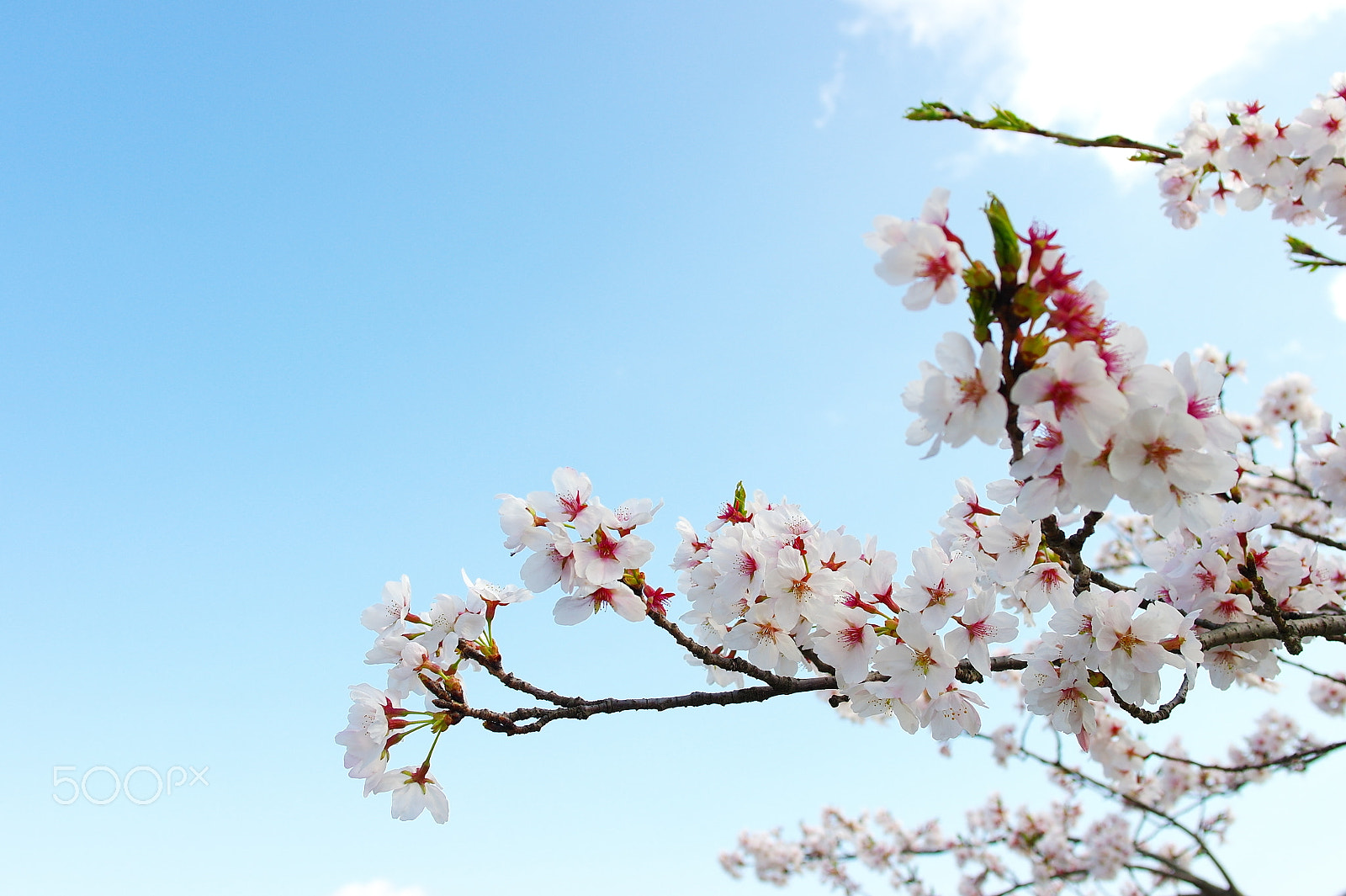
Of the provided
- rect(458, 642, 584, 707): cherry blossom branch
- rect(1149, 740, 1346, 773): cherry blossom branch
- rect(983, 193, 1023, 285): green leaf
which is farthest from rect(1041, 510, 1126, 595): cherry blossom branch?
rect(1149, 740, 1346, 773): cherry blossom branch

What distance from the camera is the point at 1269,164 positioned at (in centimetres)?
418

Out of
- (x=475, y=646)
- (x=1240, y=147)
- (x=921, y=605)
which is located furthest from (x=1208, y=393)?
(x=1240, y=147)

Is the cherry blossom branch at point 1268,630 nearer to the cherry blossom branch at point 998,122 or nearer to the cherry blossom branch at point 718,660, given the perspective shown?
the cherry blossom branch at point 718,660

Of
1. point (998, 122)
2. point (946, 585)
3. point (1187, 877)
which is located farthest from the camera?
point (1187, 877)

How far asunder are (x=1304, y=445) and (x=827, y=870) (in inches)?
392

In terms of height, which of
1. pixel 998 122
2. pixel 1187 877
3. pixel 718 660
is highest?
pixel 998 122

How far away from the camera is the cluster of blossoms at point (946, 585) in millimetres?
1571

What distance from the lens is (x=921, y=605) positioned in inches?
83.3

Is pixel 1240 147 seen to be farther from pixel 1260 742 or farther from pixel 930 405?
pixel 1260 742

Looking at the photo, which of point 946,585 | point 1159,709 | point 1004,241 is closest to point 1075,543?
point 946,585

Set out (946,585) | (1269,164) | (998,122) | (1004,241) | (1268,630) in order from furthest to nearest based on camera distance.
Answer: (1269,164)
(998,122)
(1268,630)
(946,585)
(1004,241)

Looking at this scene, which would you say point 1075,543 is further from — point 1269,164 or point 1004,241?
point 1269,164

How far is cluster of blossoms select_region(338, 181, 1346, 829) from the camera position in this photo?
5.16ft

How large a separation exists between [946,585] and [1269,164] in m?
3.74
